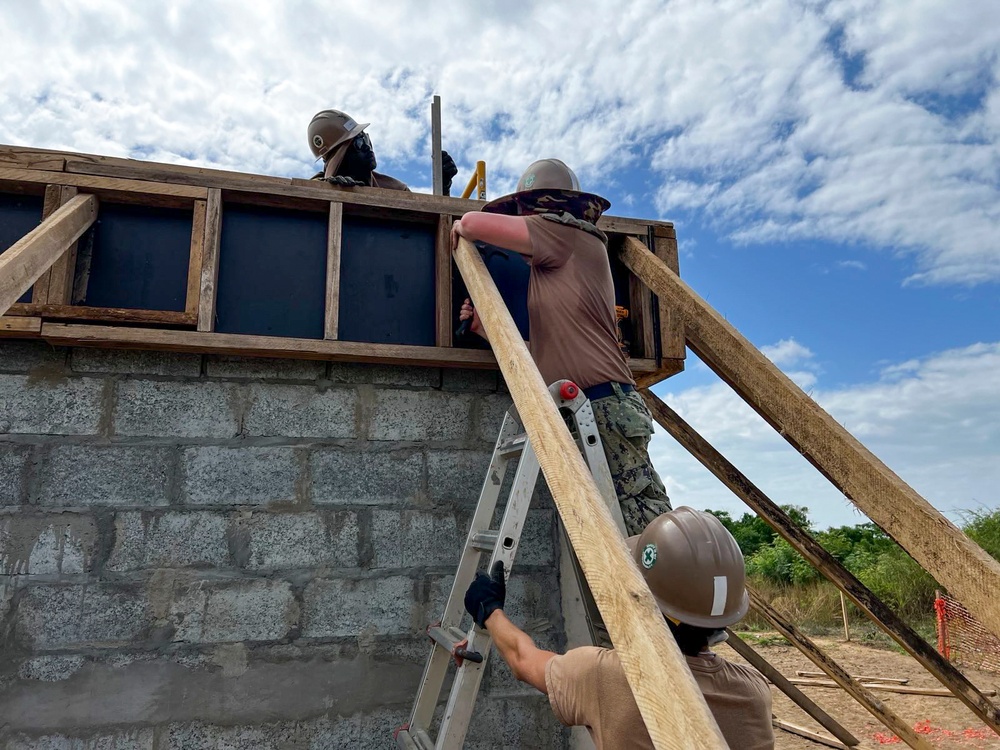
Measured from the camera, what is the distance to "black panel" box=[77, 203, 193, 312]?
3.01 m

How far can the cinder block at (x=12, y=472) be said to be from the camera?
273 cm

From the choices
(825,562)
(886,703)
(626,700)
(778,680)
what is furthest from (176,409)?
(886,703)

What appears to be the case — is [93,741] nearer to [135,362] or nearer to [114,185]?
[135,362]

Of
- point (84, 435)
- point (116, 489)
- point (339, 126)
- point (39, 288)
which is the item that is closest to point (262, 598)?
point (116, 489)

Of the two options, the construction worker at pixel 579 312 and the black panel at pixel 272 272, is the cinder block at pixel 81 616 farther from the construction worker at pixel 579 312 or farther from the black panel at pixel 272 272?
the construction worker at pixel 579 312

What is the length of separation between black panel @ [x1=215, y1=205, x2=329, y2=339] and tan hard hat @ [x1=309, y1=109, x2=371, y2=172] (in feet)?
2.25

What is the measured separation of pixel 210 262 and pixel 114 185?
0.51 m

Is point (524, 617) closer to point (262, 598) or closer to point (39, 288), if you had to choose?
point (262, 598)

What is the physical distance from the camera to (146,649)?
2.72 metres

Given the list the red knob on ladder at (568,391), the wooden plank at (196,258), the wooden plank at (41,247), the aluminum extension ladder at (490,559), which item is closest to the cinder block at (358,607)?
the aluminum extension ladder at (490,559)

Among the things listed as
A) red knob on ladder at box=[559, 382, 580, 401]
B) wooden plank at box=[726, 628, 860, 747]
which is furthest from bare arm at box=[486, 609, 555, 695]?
wooden plank at box=[726, 628, 860, 747]

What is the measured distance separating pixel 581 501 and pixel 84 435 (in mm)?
2274

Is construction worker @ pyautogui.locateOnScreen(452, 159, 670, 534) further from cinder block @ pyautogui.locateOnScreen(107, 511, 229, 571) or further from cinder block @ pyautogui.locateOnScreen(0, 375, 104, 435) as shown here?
cinder block @ pyautogui.locateOnScreen(0, 375, 104, 435)

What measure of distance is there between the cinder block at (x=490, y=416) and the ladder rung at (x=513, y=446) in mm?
440
